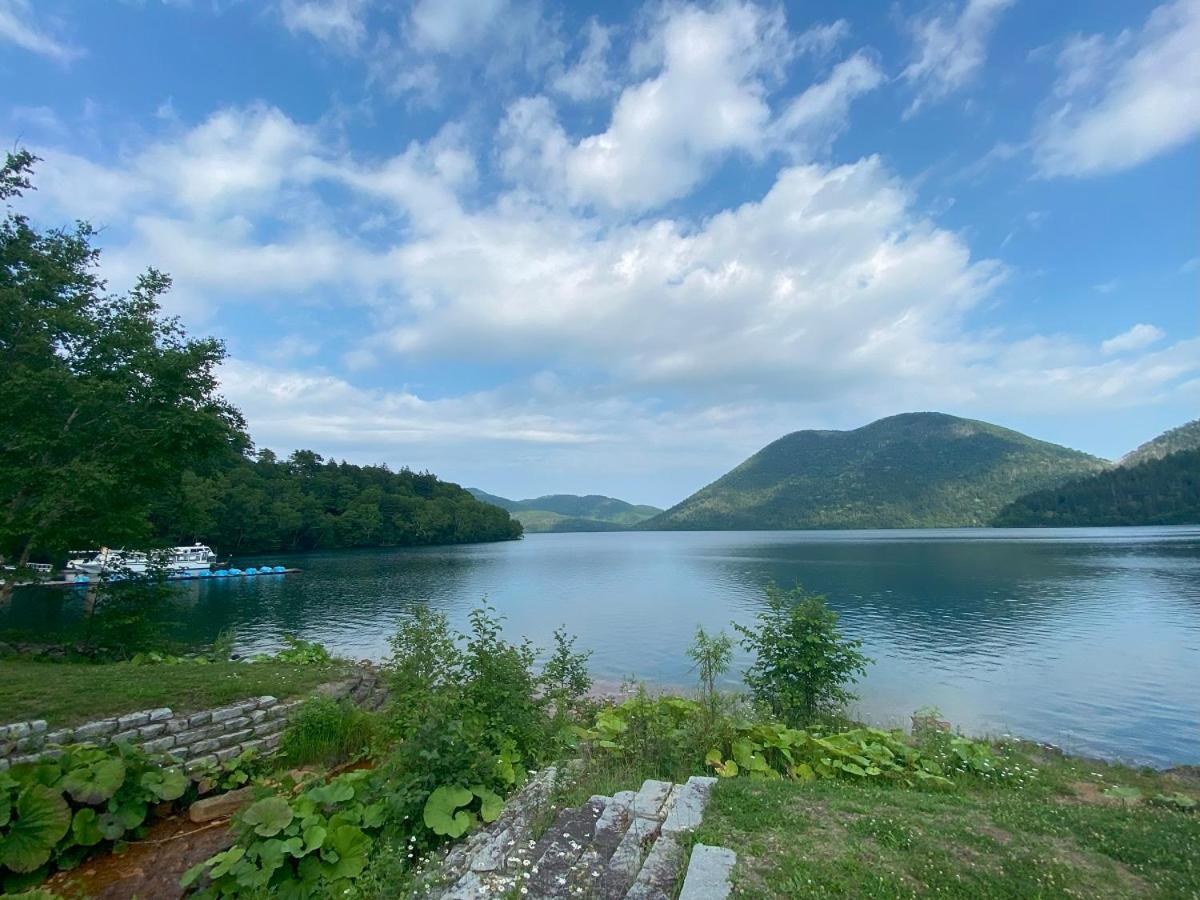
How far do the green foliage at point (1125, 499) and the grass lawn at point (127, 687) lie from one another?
593ft

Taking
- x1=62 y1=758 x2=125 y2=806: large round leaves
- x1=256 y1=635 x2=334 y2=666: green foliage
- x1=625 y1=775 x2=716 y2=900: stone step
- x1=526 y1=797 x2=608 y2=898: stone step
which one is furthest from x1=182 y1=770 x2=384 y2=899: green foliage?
x1=256 y1=635 x2=334 y2=666: green foliage

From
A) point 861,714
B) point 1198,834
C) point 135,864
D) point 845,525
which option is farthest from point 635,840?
point 845,525

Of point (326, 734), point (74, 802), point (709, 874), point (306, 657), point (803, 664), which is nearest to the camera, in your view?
point (709, 874)

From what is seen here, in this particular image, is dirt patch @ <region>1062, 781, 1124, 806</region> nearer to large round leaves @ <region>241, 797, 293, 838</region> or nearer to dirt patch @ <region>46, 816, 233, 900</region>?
large round leaves @ <region>241, 797, 293, 838</region>

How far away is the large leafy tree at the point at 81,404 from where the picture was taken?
14648 mm

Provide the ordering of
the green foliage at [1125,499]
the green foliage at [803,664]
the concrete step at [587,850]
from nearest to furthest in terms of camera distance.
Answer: the concrete step at [587,850] < the green foliage at [803,664] < the green foliage at [1125,499]

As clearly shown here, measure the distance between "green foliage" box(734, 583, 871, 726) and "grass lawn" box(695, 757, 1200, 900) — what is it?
22.0 feet

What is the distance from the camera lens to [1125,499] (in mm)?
137250

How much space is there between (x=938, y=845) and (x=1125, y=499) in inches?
7143

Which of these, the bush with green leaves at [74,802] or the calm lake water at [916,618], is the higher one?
the bush with green leaves at [74,802]

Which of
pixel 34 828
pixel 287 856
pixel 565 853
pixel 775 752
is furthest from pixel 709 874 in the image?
pixel 34 828

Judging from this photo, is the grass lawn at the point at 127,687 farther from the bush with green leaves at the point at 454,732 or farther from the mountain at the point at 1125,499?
the mountain at the point at 1125,499

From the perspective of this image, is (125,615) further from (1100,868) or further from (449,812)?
(1100,868)

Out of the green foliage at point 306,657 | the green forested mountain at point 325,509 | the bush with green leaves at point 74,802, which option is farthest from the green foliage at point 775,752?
the green forested mountain at point 325,509
